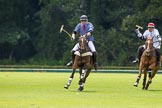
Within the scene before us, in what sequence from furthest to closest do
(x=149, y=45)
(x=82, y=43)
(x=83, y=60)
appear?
1. (x=149, y=45)
2. (x=83, y=60)
3. (x=82, y=43)

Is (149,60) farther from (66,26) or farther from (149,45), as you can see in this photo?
(66,26)

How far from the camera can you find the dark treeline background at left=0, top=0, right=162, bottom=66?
56.0 metres

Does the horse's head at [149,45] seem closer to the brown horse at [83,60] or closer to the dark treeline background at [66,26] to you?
the brown horse at [83,60]

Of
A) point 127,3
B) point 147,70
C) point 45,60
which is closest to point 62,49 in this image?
point 45,60

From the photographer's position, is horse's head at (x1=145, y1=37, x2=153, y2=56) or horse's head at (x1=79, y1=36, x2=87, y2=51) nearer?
horse's head at (x1=79, y1=36, x2=87, y2=51)

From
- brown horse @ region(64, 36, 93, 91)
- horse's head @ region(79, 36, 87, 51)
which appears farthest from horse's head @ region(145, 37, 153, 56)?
horse's head @ region(79, 36, 87, 51)

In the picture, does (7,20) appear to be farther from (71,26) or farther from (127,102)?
(127,102)

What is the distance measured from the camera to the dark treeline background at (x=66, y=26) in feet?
184

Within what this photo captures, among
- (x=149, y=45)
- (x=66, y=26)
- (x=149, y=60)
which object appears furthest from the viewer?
(x=66, y=26)

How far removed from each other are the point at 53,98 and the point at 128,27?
124ft

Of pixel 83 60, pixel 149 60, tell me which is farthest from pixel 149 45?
pixel 83 60

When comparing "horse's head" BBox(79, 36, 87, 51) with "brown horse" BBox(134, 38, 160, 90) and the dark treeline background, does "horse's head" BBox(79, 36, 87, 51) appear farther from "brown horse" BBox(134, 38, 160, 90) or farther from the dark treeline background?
the dark treeline background

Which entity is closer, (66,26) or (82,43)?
(82,43)

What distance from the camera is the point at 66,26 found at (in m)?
58.8
